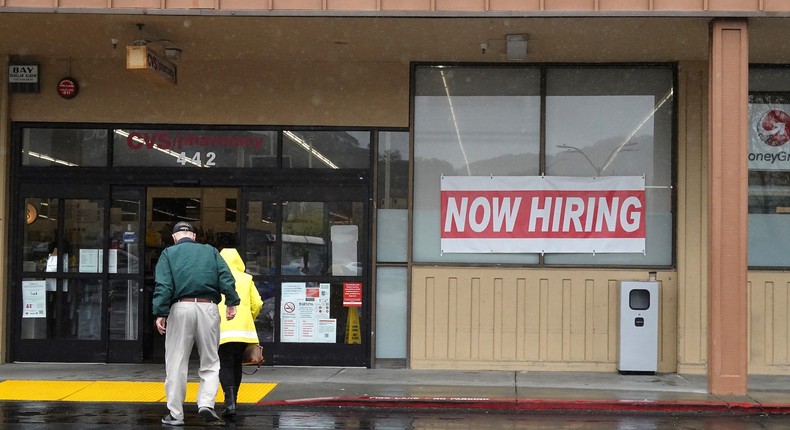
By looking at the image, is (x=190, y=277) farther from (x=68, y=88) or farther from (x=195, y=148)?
(x=68, y=88)

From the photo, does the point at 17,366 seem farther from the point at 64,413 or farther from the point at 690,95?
the point at 690,95

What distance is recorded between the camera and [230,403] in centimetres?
926

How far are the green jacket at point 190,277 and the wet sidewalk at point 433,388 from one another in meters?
1.86

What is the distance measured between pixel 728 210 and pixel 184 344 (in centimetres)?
597

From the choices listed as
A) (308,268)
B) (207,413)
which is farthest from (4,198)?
(207,413)

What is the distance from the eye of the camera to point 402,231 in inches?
504

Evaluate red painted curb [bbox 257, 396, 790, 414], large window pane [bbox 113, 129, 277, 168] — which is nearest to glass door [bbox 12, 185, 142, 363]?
large window pane [bbox 113, 129, 277, 168]

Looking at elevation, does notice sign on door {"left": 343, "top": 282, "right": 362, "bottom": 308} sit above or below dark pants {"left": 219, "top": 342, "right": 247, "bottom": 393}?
above

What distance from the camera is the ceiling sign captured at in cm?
1080

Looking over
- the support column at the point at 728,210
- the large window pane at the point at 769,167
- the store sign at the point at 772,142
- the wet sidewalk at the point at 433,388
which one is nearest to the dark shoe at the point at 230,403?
the wet sidewalk at the point at 433,388

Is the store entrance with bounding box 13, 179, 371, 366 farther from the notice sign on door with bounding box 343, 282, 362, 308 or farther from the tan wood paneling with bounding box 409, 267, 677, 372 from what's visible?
the tan wood paneling with bounding box 409, 267, 677, 372

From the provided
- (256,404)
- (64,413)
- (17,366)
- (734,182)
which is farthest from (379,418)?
(17,366)

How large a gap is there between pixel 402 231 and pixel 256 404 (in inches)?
141

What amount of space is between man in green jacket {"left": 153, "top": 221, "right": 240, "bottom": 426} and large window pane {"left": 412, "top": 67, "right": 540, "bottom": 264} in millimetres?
4413
